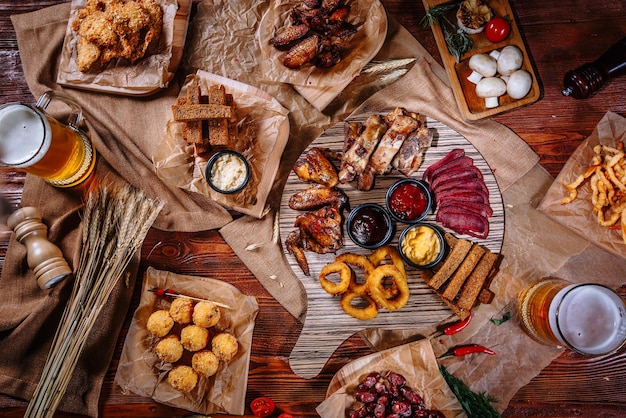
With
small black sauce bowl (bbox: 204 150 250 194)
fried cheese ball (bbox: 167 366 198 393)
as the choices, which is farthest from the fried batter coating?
fried cheese ball (bbox: 167 366 198 393)

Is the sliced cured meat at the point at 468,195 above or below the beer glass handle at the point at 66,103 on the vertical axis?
below

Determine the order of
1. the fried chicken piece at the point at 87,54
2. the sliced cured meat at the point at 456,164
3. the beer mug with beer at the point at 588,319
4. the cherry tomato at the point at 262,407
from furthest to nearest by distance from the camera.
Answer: the cherry tomato at the point at 262,407, the fried chicken piece at the point at 87,54, the sliced cured meat at the point at 456,164, the beer mug with beer at the point at 588,319

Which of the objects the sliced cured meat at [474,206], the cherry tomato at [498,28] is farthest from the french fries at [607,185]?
the cherry tomato at [498,28]

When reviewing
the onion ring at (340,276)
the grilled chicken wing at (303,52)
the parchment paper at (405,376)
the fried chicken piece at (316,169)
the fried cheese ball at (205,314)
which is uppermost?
the grilled chicken wing at (303,52)

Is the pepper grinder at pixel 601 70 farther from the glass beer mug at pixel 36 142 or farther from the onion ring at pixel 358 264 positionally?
the glass beer mug at pixel 36 142

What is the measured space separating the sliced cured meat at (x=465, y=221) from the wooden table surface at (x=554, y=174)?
860mm

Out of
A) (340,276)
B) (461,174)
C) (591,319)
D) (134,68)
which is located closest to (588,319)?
(591,319)

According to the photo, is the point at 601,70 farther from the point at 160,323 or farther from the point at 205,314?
the point at 160,323

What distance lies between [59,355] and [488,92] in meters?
3.64

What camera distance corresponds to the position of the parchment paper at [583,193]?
4.03m

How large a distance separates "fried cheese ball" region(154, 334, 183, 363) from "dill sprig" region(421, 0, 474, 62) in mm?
3082

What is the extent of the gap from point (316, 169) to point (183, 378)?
6.00 ft

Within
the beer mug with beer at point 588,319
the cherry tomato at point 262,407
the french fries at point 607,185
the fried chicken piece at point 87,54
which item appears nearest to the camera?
the beer mug with beer at point 588,319

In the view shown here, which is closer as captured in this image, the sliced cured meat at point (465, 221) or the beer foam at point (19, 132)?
the beer foam at point (19, 132)
